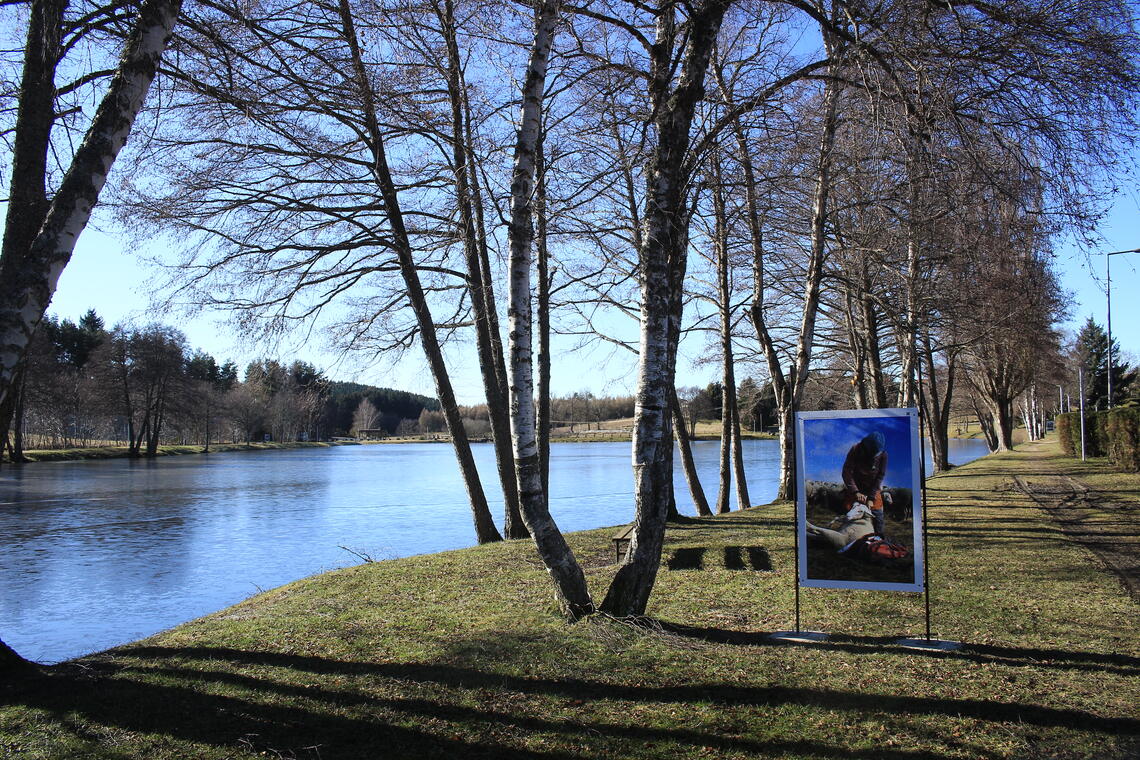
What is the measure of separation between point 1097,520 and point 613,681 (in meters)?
10.9

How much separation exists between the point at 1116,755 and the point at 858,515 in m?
2.27

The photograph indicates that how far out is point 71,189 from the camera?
4.48 m

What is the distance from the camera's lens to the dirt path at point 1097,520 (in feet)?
26.8

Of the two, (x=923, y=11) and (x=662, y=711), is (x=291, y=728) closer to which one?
(x=662, y=711)

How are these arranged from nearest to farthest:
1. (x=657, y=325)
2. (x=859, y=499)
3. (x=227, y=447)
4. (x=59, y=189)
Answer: (x=59, y=189) < (x=859, y=499) < (x=657, y=325) < (x=227, y=447)

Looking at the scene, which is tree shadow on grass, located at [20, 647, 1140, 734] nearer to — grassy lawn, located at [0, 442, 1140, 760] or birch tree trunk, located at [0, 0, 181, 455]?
grassy lawn, located at [0, 442, 1140, 760]

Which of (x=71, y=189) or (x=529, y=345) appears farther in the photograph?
(x=529, y=345)

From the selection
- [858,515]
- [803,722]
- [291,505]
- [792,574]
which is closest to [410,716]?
[803,722]

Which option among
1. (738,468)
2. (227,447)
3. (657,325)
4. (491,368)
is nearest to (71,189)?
(657,325)

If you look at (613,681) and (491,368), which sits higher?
(491,368)

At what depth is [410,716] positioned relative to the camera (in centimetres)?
409

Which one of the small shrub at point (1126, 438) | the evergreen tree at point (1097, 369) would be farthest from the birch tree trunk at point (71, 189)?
the evergreen tree at point (1097, 369)

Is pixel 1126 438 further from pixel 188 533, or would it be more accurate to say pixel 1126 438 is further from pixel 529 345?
pixel 188 533

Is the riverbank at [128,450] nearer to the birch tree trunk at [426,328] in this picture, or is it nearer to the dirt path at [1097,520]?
the birch tree trunk at [426,328]
